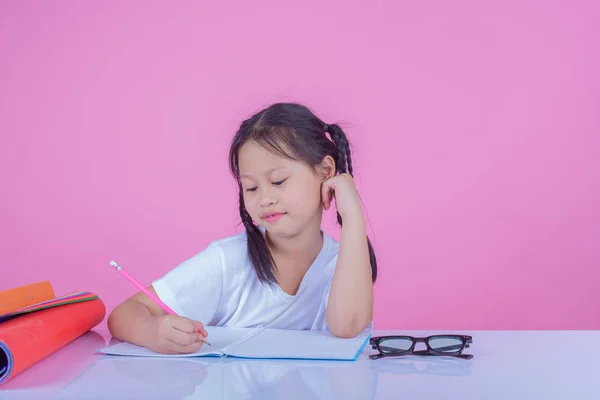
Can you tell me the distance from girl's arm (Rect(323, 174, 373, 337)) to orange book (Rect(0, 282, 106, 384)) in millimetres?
409

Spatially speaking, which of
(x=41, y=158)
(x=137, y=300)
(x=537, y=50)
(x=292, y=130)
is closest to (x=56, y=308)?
(x=137, y=300)

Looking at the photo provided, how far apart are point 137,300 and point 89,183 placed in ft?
5.69

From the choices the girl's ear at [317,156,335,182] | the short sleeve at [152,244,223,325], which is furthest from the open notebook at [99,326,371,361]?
the girl's ear at [317,156,335,182]

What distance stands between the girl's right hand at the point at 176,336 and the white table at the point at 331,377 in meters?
0.04

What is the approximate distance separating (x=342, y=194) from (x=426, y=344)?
42 cm

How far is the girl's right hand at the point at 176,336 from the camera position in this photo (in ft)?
3.57

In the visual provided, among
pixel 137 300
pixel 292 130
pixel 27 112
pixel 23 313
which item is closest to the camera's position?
pixel 23 313

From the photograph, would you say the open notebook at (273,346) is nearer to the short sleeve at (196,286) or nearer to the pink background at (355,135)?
the short sleeve at (196,286)

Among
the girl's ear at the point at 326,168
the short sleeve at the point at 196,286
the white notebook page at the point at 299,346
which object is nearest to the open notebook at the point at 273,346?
the white notebook page at the point at 299,346

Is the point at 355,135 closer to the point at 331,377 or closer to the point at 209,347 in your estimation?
the point at 209,347

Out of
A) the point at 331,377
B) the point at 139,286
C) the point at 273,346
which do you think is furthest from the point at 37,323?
the point at 331,377

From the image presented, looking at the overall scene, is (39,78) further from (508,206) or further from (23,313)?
(23,313)

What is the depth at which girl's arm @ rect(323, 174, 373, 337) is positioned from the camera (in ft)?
4.07

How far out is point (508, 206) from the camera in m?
2.90
